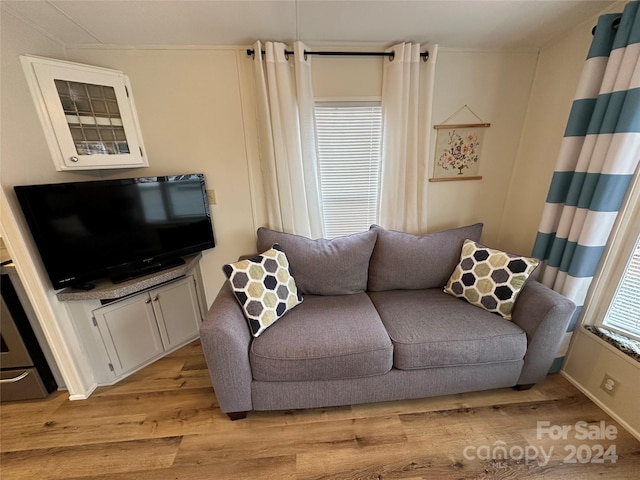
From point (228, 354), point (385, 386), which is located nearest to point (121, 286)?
point (228, 354)

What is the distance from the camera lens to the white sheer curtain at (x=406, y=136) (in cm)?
182

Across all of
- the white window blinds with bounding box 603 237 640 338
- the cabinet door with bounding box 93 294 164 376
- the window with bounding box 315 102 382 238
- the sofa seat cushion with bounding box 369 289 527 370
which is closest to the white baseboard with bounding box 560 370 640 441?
the white window blinds with bounding box 603 237 640 338

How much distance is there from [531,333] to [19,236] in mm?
2885

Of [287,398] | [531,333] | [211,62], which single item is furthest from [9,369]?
[531,333]

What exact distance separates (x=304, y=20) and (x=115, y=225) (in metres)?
1.75

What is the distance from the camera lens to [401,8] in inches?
55.9

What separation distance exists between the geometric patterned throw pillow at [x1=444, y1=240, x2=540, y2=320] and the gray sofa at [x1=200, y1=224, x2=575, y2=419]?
0.06 meters

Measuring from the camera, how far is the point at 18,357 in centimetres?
152

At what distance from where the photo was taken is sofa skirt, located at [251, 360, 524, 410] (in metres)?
1.40

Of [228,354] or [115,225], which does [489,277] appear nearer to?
[228,354]

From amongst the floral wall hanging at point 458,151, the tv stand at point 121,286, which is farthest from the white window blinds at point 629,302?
the tv stand at point 121,286

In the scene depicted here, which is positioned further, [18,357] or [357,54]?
[357,54]

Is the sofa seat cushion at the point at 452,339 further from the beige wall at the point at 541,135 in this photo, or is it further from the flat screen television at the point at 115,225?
the flat screen television at the point at 115,225

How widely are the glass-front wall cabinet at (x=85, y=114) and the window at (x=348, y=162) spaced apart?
134 cm
